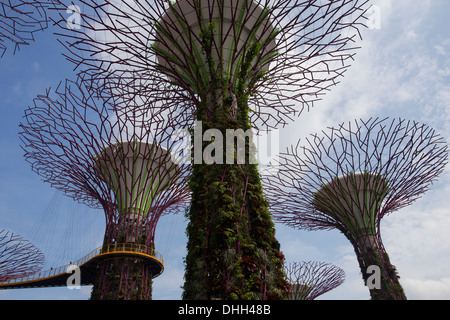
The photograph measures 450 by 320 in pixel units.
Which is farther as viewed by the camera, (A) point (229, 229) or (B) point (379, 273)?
(B) point (379, 273)

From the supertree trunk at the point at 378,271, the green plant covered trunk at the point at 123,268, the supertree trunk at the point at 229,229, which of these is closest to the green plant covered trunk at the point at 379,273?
the supertree trunk at the point at 378,271

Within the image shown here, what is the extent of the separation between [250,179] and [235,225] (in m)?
1.90

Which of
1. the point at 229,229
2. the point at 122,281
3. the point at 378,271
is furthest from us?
the point at 378,271

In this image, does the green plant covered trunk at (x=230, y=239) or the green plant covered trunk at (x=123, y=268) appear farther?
the green plant covered trunk at (x=123, y=268)

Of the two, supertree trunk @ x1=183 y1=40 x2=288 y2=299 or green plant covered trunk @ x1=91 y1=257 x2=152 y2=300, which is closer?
supertree trunk @ x1=183 y1=40 x2=288 y2=299

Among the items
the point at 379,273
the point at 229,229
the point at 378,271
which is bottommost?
the point at 379,273

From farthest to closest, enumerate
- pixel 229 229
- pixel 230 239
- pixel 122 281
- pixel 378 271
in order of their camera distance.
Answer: pixel 378 271 < pixel 122 281 < pixel 229 229 < pixel 230 239

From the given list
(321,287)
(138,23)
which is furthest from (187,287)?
(321,287)

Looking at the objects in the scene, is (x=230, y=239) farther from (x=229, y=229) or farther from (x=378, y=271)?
(x=378, y=271)

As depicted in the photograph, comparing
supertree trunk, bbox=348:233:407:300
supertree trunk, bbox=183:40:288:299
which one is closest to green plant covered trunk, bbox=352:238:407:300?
supertree trunk, bbox=348:233:407:300

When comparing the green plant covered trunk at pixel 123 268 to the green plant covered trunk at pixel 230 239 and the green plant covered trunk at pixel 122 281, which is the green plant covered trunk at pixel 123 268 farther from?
the green plant covered trunk at pixel 230 239

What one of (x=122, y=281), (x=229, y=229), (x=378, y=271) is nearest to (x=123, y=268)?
(x=122, y=281)

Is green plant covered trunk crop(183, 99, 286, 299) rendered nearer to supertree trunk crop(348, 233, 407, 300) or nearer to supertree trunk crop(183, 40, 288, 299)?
supertree trunk crop(183, 40, 288, 299)
